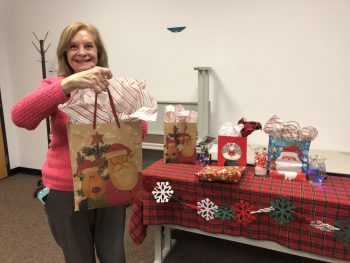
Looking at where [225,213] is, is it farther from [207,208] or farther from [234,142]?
[234,142]

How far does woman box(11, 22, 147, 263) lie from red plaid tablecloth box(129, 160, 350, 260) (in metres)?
0.48

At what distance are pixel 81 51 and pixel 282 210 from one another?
1146mm

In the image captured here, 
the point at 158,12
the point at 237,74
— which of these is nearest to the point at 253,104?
the point at 237,74

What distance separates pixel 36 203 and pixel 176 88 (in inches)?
73.3

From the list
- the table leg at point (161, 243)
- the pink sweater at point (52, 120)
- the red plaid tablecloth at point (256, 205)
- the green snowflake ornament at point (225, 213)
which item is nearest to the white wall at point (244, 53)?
the red plaid tablecloth at point (256, 205)

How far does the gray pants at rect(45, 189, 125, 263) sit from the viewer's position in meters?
1.07

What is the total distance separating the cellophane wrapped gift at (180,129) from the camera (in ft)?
5.52

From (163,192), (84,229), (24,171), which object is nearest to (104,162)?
(84,229)

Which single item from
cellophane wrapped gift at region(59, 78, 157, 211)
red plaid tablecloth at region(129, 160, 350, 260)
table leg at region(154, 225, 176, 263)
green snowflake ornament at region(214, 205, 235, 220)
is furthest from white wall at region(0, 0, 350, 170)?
cellophane wrapped gift at region(59, 78, 157, 211)

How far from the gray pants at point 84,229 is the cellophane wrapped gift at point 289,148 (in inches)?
35.5

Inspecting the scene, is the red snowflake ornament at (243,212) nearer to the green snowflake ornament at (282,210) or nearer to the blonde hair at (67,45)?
the green snowflake ornament at (282,210)

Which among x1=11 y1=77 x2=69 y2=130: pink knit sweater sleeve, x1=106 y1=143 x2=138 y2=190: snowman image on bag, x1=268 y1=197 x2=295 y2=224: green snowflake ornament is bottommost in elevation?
x1=268 y1=197 x2=295 y2=224: green snowflake ornament

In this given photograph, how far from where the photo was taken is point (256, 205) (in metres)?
1.46

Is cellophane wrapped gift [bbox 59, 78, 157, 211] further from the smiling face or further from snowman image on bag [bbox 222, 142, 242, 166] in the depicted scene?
snowman image on bag [bbox 222, 142, 242, 166]
